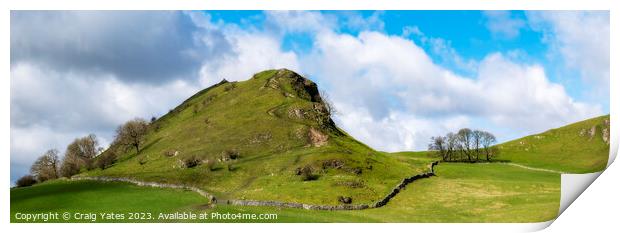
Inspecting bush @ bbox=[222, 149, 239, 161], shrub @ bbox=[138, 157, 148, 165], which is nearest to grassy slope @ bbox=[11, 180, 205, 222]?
bush @ bbox=[222, 149, 239, 161]

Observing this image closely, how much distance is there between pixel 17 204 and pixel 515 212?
7279cm

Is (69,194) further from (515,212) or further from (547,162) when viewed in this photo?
(547,162)

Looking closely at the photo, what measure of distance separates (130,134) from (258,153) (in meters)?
50.9

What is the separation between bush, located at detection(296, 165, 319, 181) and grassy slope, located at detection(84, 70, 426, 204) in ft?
4.62

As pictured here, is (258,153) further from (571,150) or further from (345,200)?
(571,150)

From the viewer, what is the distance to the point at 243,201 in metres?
85.5

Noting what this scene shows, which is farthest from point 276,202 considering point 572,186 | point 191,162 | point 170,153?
point 170,153

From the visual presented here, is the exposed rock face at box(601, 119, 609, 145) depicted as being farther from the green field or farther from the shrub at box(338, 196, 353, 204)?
the shrub at box(338, 196, 353, 204)

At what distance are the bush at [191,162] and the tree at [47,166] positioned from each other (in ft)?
118

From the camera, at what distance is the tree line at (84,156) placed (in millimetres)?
131000

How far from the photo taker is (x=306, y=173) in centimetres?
10606

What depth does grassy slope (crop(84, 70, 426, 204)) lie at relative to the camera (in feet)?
322
